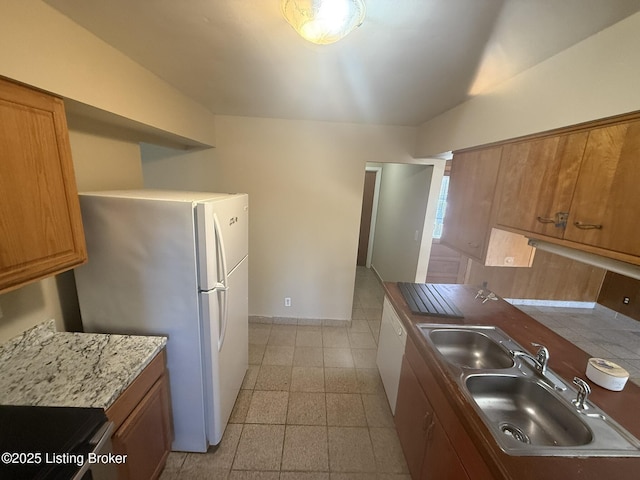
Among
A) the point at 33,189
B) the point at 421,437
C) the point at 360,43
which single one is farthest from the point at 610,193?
the point at 33,189

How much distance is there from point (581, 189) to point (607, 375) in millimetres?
874

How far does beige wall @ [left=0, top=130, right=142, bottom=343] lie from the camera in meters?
1.25

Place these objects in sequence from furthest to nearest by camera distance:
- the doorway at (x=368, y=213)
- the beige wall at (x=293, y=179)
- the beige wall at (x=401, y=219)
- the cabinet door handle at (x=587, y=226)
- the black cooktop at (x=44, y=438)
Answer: the doorway at (x=368, y=213) < the beige wall at (x=401, y=219) < the beige wall at (x=293, y=179) < the cabinet door handle at (x=587, y=226) < the black cooktop at (x=44, y=438)

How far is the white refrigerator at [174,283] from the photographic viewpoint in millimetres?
1331

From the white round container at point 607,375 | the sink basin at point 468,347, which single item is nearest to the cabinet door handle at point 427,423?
the sink basin at point 468,347

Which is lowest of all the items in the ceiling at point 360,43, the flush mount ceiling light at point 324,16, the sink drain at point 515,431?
the sink drain at point 515,431

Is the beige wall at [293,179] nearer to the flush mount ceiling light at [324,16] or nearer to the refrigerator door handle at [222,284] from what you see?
the refrigerator door handle at [222,284]

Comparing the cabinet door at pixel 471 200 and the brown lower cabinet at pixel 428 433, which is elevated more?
the cabinet door at pixel 471 200

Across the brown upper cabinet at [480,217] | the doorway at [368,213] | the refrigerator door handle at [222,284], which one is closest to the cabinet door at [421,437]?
the brown upper cabinet at [480,217]

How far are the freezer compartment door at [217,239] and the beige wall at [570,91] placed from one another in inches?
69.0

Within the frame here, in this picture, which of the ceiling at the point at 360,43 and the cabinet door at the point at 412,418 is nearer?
the ceiling at the point at 360,43

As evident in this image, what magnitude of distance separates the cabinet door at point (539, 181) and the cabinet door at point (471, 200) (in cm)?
10

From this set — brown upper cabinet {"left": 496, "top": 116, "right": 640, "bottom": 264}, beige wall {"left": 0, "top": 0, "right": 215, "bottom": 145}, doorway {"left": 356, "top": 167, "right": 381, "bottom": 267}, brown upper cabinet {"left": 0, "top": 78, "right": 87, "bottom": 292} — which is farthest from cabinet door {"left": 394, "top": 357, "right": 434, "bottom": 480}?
doorway {"left": 356, "top": 167, "right": 381, "bottom": 267}

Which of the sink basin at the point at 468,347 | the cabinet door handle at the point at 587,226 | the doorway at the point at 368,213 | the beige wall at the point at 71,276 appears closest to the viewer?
the cabinet door handle at the point at 587,226
